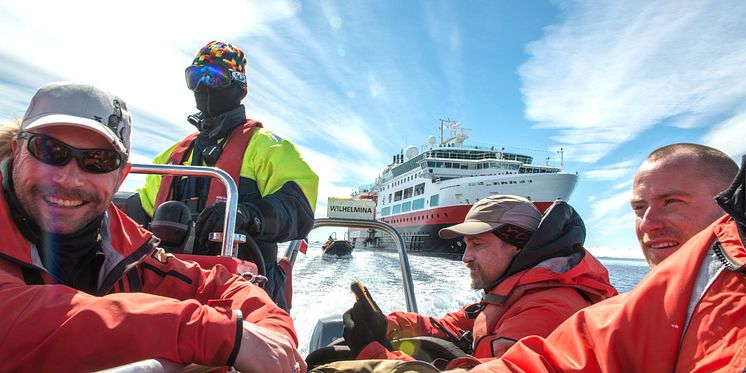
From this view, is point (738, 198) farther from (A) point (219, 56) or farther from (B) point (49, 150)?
(A) point (219, 56)

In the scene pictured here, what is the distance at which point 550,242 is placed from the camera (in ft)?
6.72

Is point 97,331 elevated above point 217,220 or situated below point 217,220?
below

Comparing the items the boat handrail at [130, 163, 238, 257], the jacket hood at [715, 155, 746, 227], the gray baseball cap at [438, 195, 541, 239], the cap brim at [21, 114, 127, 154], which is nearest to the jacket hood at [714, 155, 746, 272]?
the jacket hood at [715, 155, 746, 227]

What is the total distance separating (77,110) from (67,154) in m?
0.13

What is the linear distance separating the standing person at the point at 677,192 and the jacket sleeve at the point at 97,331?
5.25 ft

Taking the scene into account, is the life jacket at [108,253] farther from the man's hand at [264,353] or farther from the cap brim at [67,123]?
the man's hand at [264,353]

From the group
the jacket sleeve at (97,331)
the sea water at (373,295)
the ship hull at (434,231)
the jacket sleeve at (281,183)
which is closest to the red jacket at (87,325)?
the jacket sleeve at (97,331)

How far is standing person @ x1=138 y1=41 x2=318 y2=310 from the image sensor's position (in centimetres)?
222

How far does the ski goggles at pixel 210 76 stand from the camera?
7.78ft

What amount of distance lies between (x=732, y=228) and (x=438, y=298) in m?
8.30

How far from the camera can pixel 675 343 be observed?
86cm

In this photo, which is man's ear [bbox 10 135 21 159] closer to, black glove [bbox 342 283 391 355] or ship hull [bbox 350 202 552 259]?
black glove [bbox 342 283 391 355]

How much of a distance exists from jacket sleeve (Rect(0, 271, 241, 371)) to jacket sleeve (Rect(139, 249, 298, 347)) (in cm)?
36

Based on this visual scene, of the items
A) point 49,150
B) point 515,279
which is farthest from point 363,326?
point 49,150
